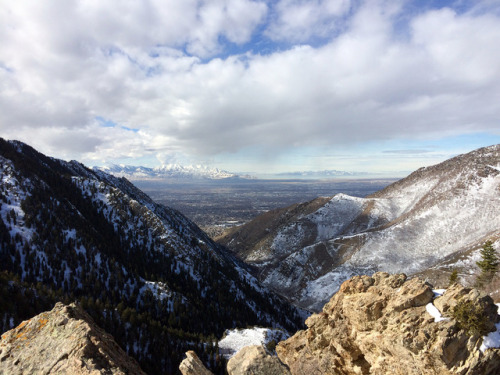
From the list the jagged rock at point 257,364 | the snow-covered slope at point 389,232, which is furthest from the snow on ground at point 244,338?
the jagged rock at point 257,364

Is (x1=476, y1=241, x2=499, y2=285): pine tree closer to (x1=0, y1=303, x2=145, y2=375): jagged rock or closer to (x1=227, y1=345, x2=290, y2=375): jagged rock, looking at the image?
(x1=227, y1=345, x2=290, y2=375): jagged rock

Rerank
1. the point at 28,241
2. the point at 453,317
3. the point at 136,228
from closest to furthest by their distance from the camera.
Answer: the point at 453,317
the point at 28,241
the point at 136,228

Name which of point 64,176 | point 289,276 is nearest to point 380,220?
point 289,276

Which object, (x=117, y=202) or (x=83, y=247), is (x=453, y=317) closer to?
(x=83, y=247)

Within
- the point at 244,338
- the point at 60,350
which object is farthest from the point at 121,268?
the point at 60,350

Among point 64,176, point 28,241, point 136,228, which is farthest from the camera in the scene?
point 64,176

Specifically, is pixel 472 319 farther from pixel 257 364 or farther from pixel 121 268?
pixel 121 268
